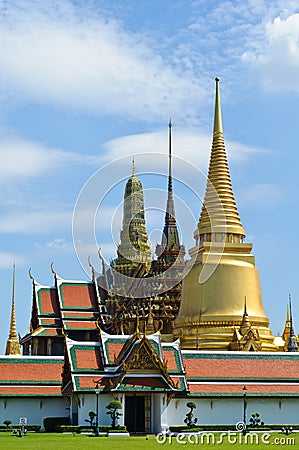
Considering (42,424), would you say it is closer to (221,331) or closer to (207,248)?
(221,331)

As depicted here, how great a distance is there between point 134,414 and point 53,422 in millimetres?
2931

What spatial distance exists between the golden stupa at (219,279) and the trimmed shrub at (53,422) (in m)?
14.1

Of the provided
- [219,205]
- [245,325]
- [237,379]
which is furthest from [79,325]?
[237,379]

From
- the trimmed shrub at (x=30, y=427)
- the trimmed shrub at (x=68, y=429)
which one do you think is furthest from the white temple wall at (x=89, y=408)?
the trimmed shrub at (x=30, y=427)

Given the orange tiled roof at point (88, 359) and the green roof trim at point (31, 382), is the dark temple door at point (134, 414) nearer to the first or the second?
the orange tiled roof at point (88, 359)

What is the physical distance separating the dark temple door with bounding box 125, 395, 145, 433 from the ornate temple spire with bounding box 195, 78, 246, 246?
18630mm

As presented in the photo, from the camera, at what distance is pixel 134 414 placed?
32.8 metres

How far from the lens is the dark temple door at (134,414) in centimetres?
3272

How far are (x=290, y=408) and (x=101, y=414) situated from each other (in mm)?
7696

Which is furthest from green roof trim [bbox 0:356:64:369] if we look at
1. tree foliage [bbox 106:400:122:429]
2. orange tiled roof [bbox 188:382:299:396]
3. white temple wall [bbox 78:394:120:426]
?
orange tiled roof [bbox 188:382:299:396]

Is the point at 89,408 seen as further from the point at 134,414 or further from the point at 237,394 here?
the point at 237,394

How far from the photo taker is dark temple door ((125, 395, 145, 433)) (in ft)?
107

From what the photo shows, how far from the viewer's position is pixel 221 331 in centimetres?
4712

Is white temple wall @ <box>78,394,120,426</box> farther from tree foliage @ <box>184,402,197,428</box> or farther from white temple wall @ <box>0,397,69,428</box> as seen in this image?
white temple wall @ <box>0,397,69,428</box>
